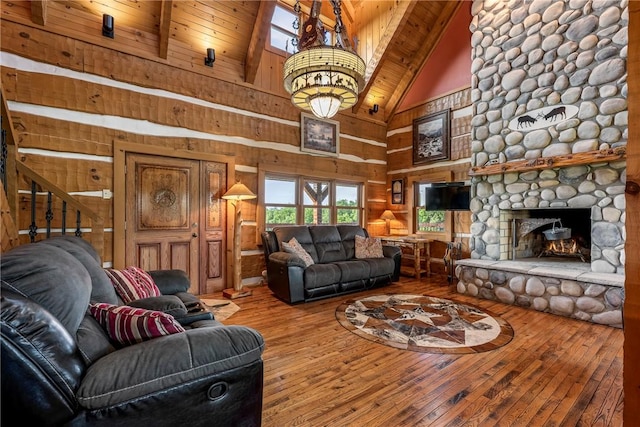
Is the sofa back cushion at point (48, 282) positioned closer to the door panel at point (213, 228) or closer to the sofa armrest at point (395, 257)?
the door panel at point (213, 228)

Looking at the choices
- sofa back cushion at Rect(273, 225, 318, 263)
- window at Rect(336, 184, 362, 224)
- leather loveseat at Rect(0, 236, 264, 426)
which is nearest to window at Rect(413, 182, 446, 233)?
window at Rect(336, 184, 362, 224)

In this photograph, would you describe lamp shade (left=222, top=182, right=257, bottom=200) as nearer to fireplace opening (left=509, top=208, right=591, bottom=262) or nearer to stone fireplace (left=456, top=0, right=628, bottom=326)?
stone fireplace (left=456, top=0, right=628, bottom=326)

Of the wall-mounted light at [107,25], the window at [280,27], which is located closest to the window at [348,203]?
the window at [280,27]

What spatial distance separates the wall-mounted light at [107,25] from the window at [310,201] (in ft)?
9.27

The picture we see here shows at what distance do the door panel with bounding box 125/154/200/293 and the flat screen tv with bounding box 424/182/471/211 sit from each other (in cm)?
394

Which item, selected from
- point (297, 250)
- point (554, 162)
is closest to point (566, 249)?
point (554, 162)

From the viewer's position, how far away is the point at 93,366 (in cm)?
110

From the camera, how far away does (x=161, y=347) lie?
1.21 m

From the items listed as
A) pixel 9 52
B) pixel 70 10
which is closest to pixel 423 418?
pixel 9 52

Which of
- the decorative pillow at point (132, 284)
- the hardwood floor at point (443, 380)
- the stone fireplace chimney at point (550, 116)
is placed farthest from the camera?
the stone fireplace chimney at point (550, 116)

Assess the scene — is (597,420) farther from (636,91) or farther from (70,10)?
(70,10)

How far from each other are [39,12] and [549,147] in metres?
6.38

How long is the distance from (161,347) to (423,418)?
60.7 inches

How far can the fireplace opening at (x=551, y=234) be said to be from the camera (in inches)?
169
